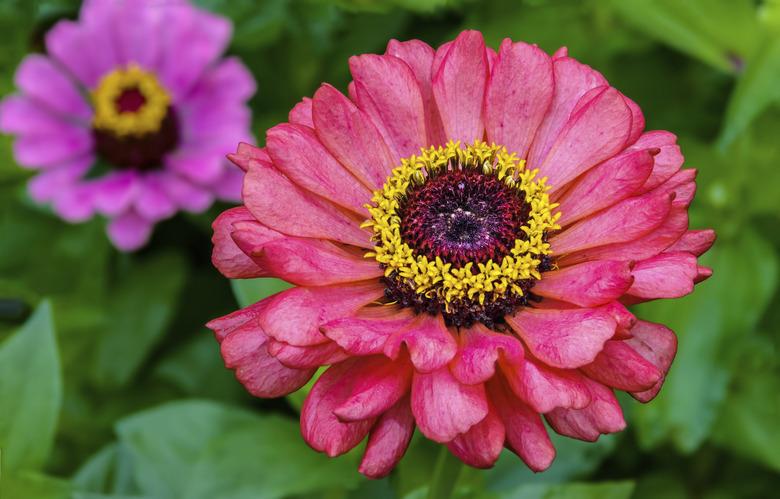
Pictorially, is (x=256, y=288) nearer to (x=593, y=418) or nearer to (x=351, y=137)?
(x=351, y=137)

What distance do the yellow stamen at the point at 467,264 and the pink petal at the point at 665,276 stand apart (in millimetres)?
119

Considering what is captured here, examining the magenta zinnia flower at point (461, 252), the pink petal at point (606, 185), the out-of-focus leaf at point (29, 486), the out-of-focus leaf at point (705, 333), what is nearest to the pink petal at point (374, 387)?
the magenta zinnia flower at point (461, 252)

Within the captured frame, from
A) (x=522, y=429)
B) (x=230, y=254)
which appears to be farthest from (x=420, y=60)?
(x=522, y=429)

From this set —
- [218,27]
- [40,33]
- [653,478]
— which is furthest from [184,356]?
[653,478]

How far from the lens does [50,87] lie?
1.43 m

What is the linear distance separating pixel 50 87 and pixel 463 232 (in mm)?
871

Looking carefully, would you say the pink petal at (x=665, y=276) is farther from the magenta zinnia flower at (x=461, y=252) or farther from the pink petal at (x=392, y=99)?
the pink petal at (x=392, y=99)

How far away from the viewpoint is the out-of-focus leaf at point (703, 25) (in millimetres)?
1255

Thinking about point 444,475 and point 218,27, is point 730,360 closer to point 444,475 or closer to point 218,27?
point 444,475

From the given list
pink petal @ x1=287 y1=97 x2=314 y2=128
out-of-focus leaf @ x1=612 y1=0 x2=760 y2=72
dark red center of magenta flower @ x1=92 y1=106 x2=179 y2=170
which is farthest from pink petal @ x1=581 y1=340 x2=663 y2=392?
dark red center of magenta flower @ x1=92 y1=106 x2=179 y2=170

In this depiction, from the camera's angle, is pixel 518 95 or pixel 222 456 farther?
pixel 222 456

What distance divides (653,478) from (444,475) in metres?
0.66

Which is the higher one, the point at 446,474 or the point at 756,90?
the point at 756,90

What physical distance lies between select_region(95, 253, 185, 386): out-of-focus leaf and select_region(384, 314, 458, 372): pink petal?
2.56ft
